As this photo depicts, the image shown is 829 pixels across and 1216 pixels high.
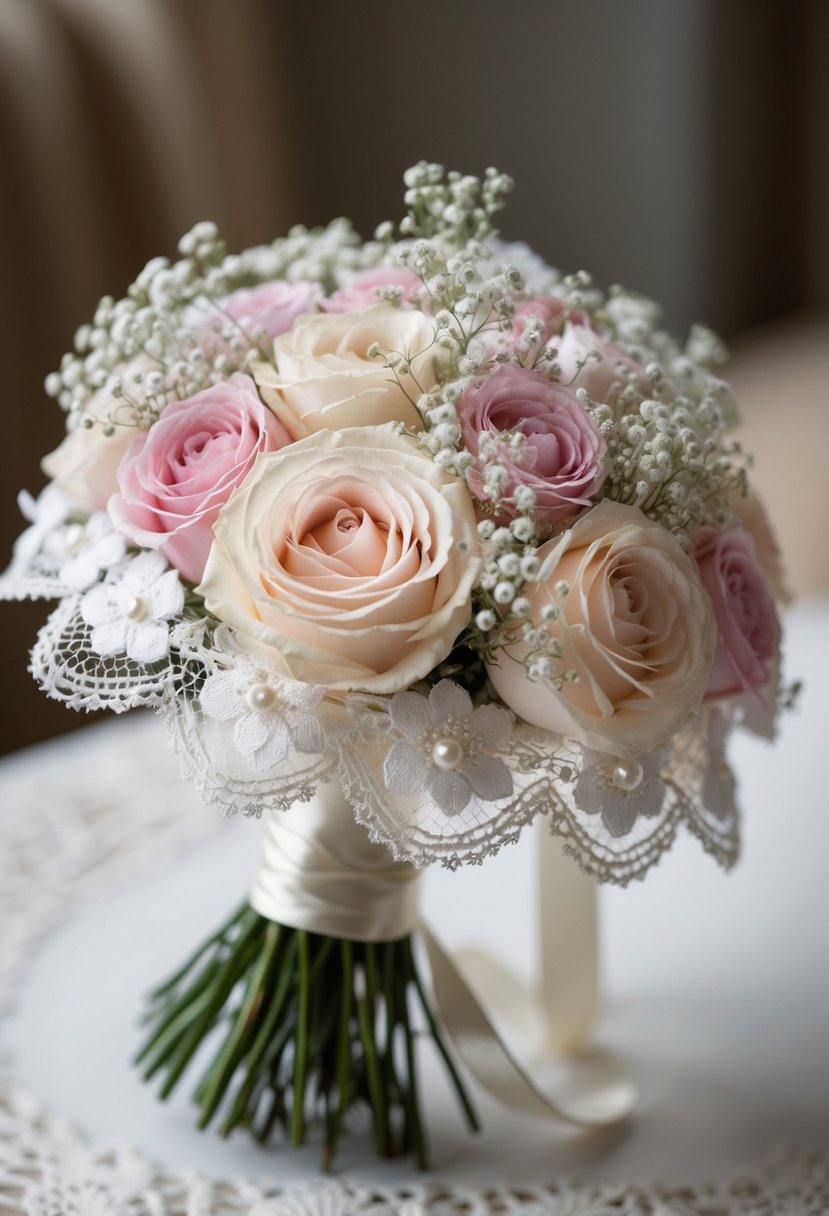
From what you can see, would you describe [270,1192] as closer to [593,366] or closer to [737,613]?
[737,613]

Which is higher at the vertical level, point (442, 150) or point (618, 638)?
point (442, 150)

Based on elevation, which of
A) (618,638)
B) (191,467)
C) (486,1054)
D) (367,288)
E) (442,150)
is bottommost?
(486,1054)

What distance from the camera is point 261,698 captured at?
0.74 meters

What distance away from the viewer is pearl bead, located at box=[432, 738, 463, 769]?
740mm

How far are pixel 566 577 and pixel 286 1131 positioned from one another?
1.86 feet

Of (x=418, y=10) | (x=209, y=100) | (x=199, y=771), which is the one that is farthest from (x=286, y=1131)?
(x=418, y=10)

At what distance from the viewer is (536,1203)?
0.93 metres

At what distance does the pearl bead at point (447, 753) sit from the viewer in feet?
2.43

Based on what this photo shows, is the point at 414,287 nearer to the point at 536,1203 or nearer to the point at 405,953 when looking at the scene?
the point at 405,953

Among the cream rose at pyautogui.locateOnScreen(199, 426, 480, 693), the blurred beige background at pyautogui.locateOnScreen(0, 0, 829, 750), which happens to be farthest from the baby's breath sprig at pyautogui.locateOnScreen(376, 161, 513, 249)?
the blurred beige background at pyautogui.locateOnScreen(0, 0, 829, 750)

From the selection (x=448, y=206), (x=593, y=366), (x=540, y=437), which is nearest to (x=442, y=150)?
(x=448, y=206)

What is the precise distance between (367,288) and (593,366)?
0.19 metres

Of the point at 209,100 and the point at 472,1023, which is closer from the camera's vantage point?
the point at 472,1023

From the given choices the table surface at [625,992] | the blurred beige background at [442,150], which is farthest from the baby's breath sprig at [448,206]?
the blurred beige background at [442,150]
